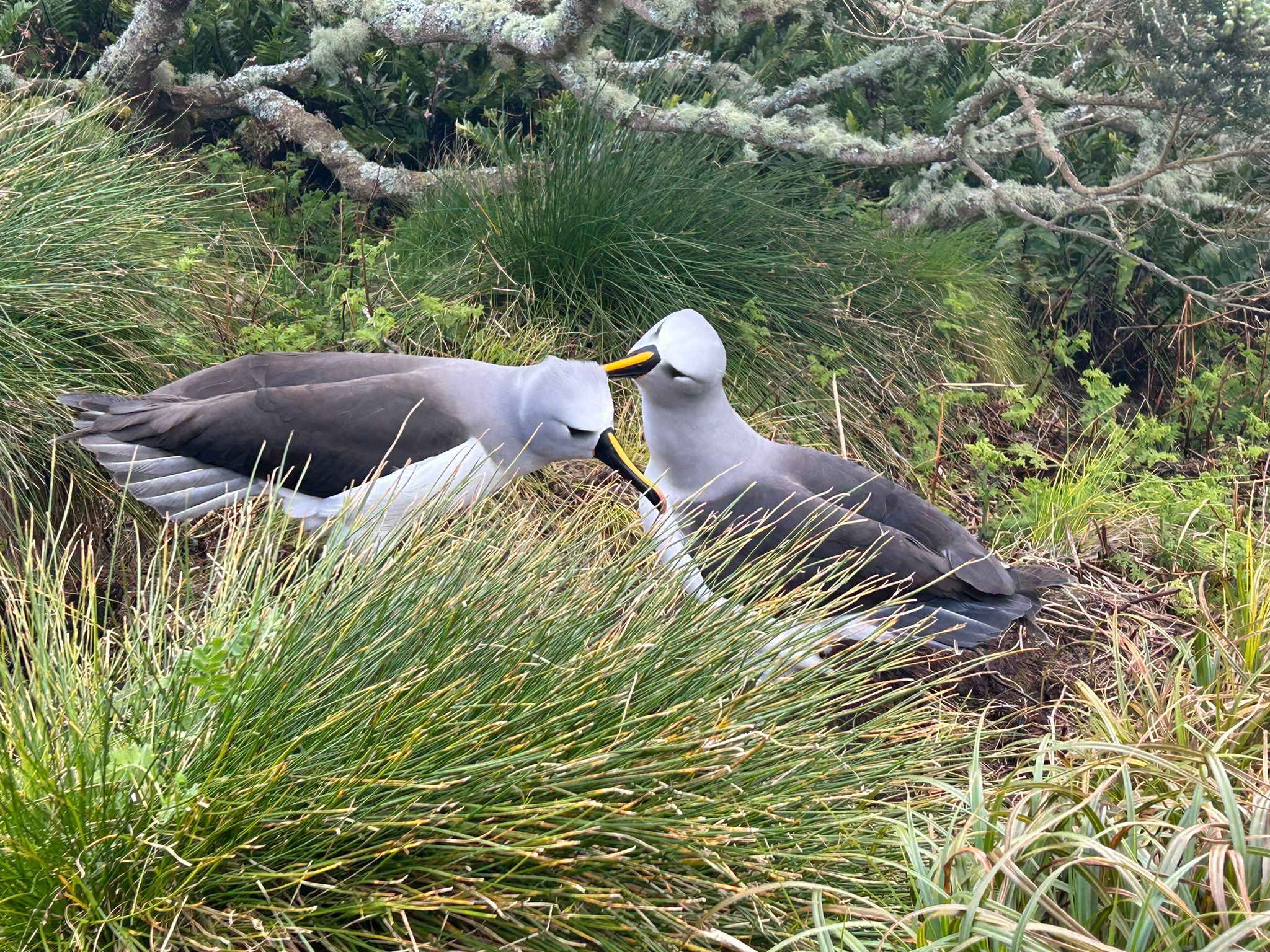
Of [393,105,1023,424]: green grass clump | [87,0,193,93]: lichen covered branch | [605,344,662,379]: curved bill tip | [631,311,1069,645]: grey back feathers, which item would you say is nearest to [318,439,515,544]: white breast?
[605,344,662,379]: curved bill tip

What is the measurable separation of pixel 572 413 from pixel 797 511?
77 cm

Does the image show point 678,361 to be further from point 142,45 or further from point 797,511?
point 142,45

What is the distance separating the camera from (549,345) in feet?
16.2

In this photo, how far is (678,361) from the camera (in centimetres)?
370

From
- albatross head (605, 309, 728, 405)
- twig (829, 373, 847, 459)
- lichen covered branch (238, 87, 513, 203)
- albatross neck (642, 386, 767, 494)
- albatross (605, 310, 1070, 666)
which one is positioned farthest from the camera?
lichen covered branch (238, 87, 513, 203)

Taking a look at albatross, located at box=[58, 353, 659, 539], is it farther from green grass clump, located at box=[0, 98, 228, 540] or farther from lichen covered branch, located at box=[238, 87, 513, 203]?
lichen covered branch, located at box=[238, 87, 513, 203]

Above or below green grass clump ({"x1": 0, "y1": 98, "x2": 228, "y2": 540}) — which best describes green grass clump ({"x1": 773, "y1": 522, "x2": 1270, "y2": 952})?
below

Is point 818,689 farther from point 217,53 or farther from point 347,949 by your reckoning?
point 217,53

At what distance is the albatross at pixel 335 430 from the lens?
11.7ft

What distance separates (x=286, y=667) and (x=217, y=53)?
6.00 meters

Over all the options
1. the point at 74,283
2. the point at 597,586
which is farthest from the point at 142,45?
the point at 597,586

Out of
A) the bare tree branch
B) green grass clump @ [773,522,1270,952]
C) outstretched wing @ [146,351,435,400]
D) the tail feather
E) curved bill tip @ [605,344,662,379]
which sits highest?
the bare tree branch

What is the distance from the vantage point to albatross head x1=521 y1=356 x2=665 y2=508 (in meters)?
3.75

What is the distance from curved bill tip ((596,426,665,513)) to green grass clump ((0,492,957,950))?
1122 mm
